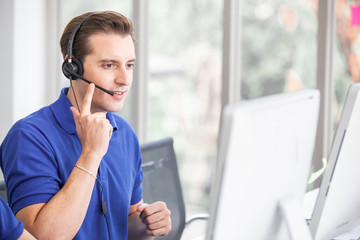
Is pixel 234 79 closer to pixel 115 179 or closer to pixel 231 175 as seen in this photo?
pixel 115 179

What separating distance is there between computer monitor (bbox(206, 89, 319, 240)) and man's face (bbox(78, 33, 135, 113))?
64 centimetres

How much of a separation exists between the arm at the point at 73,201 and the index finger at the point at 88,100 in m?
0.03

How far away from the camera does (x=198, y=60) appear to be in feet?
10.7

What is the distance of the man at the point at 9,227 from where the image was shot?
1.10 metres

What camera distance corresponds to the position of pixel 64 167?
139 centimetres

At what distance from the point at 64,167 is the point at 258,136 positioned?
2.32 feet

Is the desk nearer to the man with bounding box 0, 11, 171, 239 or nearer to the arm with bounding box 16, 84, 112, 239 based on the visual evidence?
the man with bounding box 0, 11, 171, 239

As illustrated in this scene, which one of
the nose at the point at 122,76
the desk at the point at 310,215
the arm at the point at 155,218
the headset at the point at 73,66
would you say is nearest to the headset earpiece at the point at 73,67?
the headset at the point at 73,66

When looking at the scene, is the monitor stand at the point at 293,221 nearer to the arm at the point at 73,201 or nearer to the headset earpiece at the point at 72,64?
the arm at the point at 73,201

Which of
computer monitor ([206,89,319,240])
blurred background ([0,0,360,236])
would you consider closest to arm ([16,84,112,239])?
computer monitor ([206,89,319,240])

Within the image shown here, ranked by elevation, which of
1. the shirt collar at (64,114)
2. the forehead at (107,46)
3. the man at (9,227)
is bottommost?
the man at (9,227)

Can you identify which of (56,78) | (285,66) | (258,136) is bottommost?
(56,78)

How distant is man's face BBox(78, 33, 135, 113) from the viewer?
147 cm

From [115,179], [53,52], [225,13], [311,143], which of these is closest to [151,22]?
[225,13]
